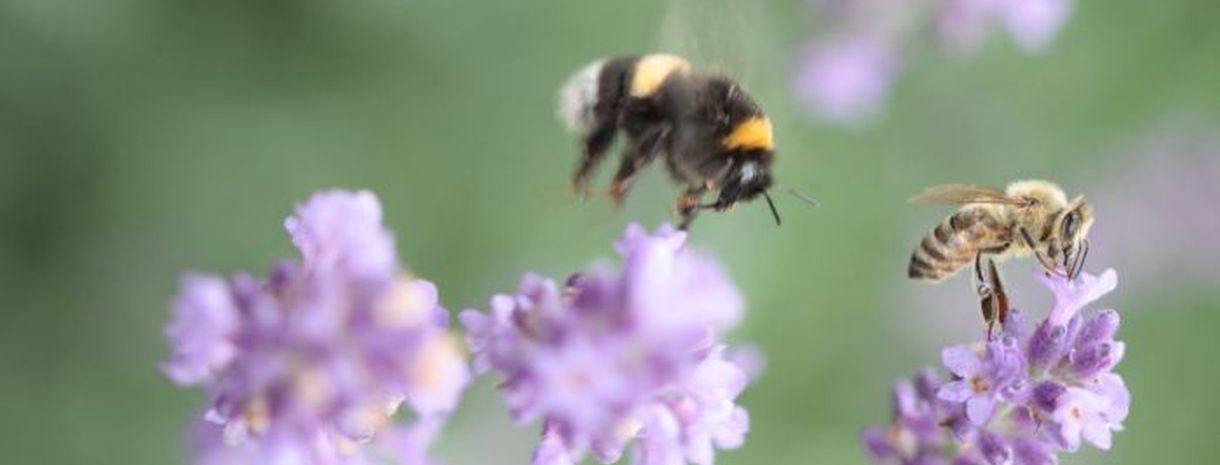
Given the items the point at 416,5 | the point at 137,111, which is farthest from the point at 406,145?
the point at 137,111

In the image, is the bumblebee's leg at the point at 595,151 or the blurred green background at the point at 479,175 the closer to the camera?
the bumblebee's leg at the point at 595,151

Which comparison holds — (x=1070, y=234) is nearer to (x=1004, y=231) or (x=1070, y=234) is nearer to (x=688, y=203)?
(x=1004, y=231)

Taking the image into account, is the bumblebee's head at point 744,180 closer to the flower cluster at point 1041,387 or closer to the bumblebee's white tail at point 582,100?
the bumblebee's white tail at point 582,100

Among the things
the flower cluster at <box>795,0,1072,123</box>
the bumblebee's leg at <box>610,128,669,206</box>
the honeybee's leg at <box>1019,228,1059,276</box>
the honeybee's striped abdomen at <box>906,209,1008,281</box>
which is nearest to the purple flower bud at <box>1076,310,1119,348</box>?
the honeybee's leg at <box>1019,228,1059,276</box>

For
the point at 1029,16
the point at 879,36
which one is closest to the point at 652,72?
the point at 1029,16

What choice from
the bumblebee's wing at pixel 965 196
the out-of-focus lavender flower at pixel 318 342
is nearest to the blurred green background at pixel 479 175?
the bumblebee's wing at pixel 965 196
